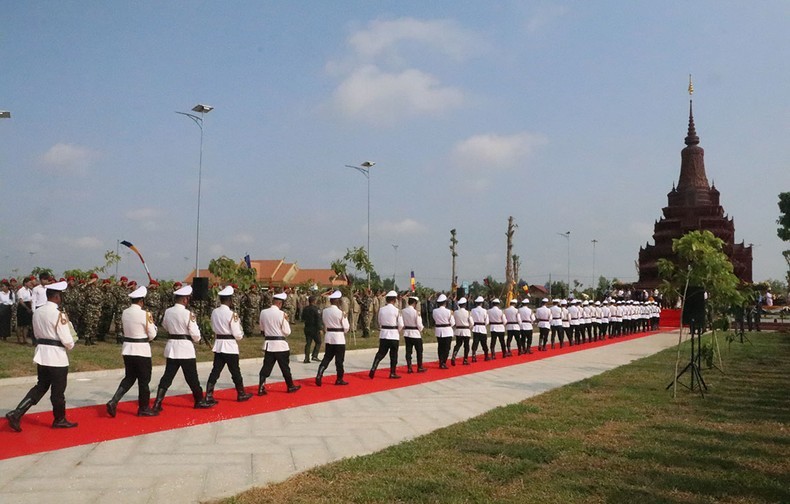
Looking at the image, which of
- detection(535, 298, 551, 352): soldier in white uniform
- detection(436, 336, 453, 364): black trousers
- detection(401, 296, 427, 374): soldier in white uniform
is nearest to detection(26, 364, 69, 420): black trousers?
detection(401, 296, 427, 374): soldier in white uniform

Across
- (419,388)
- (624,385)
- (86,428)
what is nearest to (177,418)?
(86,428)

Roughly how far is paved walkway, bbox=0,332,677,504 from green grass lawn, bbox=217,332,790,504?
1.63 feet

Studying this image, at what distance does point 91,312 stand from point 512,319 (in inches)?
486

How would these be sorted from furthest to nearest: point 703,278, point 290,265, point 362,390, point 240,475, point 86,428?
point 290,265
point 362,390
point 703,278
point 86,428
point 240,475

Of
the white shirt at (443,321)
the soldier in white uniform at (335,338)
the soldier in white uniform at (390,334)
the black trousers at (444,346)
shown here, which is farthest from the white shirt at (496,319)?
the soldier in white uniform at (335,338)

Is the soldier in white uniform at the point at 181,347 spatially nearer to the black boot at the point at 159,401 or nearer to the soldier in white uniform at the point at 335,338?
the black boot at the point at 159,401

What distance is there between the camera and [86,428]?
322 inches

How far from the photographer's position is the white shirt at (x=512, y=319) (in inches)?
796

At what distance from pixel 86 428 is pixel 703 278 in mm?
9674

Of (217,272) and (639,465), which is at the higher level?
(217,272)

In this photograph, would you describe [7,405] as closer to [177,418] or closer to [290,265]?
[177,418]

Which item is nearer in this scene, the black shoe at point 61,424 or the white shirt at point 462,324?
the black shoe at point 61,424

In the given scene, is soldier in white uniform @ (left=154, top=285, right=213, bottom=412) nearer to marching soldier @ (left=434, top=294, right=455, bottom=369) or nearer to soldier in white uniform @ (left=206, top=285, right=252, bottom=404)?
soldier in white uniform @ (left=206, top=285, right=252, bottom=404)

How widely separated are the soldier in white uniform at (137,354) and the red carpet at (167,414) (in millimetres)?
235
